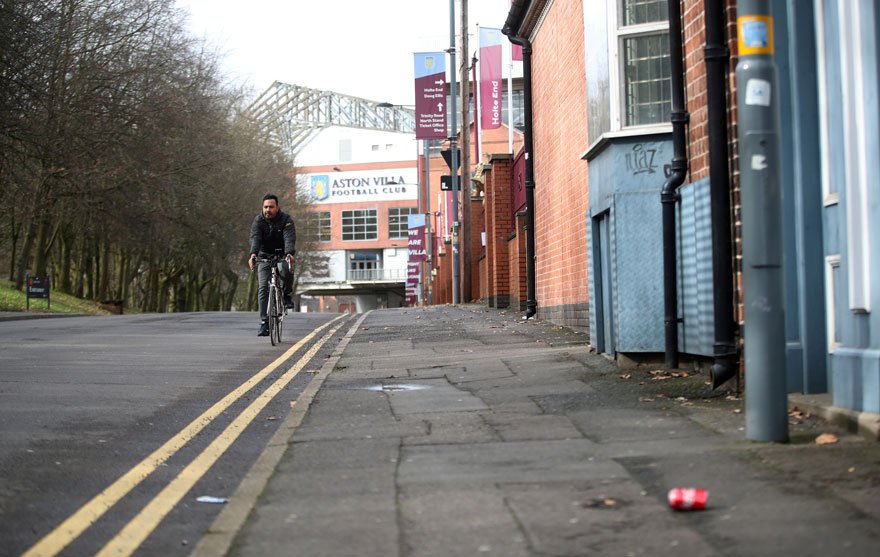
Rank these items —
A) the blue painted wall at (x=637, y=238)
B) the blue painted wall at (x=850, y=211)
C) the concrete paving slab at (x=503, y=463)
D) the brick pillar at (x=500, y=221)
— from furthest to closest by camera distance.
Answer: the brick pillar at (x=500, y=221), the blue painted wall at (x=637, y=238), the blue painted wall at (x=850, y=211), the concrete paving slab at (x=503, y=463)

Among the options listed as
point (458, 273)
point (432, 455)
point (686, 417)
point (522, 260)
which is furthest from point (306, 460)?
point (458, 273)

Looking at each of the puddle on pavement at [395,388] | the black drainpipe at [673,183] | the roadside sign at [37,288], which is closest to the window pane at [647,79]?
the black drainpipe at [673,183]

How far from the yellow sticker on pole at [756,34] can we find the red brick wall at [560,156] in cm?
819

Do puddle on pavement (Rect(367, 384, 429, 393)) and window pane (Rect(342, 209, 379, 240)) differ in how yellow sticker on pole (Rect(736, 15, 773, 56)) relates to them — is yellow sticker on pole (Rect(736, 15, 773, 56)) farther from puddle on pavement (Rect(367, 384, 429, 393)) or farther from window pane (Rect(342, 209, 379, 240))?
window pane (Rect(342, 209, 379, 240))

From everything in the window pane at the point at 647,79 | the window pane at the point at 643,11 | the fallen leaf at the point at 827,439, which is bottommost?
the fallen leaf at the point at 827,439

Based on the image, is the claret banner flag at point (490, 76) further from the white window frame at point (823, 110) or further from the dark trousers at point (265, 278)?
the white window frame at point (823, 110)

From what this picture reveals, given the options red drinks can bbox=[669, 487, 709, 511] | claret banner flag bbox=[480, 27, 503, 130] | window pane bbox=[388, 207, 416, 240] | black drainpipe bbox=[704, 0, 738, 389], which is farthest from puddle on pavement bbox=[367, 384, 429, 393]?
window pane bbox=[388, 207, 416, 240]

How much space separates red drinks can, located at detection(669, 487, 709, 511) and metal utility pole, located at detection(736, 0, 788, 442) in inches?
53.2

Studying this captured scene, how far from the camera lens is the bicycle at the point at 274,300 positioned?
14.8 metres

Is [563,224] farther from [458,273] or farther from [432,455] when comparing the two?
[458,273]

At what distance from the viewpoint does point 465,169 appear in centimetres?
3400

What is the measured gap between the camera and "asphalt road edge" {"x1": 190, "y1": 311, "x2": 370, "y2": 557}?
4207 millimetres

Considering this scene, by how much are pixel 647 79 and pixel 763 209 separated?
496 centimetres

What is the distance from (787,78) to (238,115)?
47532 mm
